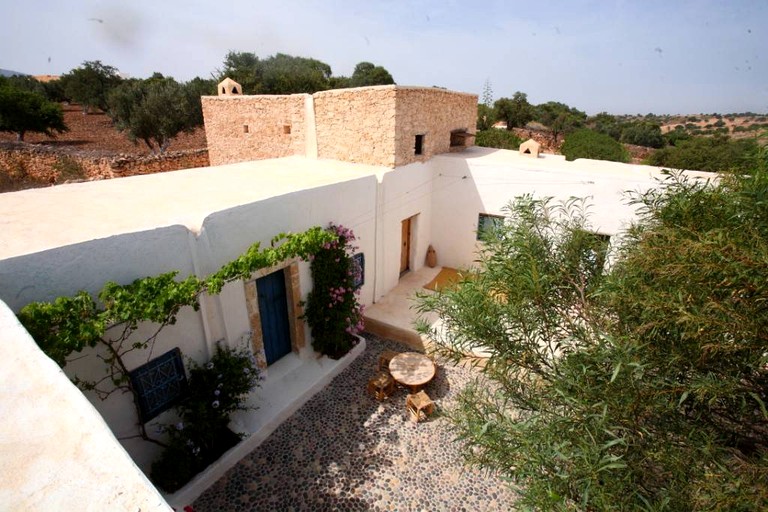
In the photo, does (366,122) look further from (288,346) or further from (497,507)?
(497,507)

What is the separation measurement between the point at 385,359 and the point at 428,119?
7.06 meters

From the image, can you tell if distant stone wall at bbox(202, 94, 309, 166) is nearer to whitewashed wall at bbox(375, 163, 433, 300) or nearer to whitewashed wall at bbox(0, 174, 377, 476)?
whitewashed wall at bbox(375, 163, 433, 300)

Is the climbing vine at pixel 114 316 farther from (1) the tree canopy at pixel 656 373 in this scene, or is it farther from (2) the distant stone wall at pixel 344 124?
(2) the distant stone wall at pixel 344 124

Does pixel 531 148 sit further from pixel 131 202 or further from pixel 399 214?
pixel 131 202

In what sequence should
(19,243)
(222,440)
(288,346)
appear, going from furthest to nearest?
(288,346)
(222,440)
(19,243)

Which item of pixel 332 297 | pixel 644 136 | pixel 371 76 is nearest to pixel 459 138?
pixel 332 297

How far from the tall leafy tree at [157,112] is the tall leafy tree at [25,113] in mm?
7332

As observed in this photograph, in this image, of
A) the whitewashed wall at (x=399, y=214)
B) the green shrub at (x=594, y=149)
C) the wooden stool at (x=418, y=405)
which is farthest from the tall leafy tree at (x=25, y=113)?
the green shrub at (x=594, y=149)

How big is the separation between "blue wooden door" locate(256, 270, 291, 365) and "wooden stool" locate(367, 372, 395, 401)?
1917 millimetres

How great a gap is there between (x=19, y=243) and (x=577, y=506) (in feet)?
19.7

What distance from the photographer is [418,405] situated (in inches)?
258

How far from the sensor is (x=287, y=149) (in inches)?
495

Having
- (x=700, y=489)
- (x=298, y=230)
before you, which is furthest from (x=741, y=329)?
(x=298, y=230)

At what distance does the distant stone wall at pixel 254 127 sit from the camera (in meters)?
12.0
